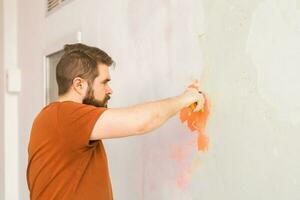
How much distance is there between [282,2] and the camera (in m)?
1.17

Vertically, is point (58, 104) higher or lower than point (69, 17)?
lower

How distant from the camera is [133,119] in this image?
1.30m

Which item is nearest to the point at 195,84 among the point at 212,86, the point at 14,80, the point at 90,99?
the point at 212,86

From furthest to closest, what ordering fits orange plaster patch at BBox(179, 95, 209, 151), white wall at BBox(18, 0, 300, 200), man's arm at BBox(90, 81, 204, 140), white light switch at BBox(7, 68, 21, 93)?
white light switch at BBox(7, 68, 21, 93) → orange plaster patch at BBox(179, 95, 209, 151) → man's arm at BBox(90, 81, 204, 140) → white wall at BBox(18, 0, 300, 200)

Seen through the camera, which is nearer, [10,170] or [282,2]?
[282,2]

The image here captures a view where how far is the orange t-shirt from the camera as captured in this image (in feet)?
4.49

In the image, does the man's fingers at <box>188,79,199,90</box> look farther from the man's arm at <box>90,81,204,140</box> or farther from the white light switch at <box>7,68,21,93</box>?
the white light switch at <box>7,68,21,93</box>

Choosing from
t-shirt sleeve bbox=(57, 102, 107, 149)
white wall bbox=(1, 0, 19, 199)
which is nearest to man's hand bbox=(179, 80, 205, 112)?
t-shirt sleeve bbox=(57, 102, 107, 149)

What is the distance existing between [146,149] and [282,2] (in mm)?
834

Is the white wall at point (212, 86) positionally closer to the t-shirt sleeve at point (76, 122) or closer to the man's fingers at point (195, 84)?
the man's fingers at point (195, 84)

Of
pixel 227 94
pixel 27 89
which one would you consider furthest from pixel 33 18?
pixel 227 94

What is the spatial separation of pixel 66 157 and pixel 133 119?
30 centimetres

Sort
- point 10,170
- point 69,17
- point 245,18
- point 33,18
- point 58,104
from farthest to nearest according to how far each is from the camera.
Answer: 1. point 10,170
2. point 33,18
3. point 69,17
4. point 58,104
5. point 245,18

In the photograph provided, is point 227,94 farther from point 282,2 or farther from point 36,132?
point 36,132
